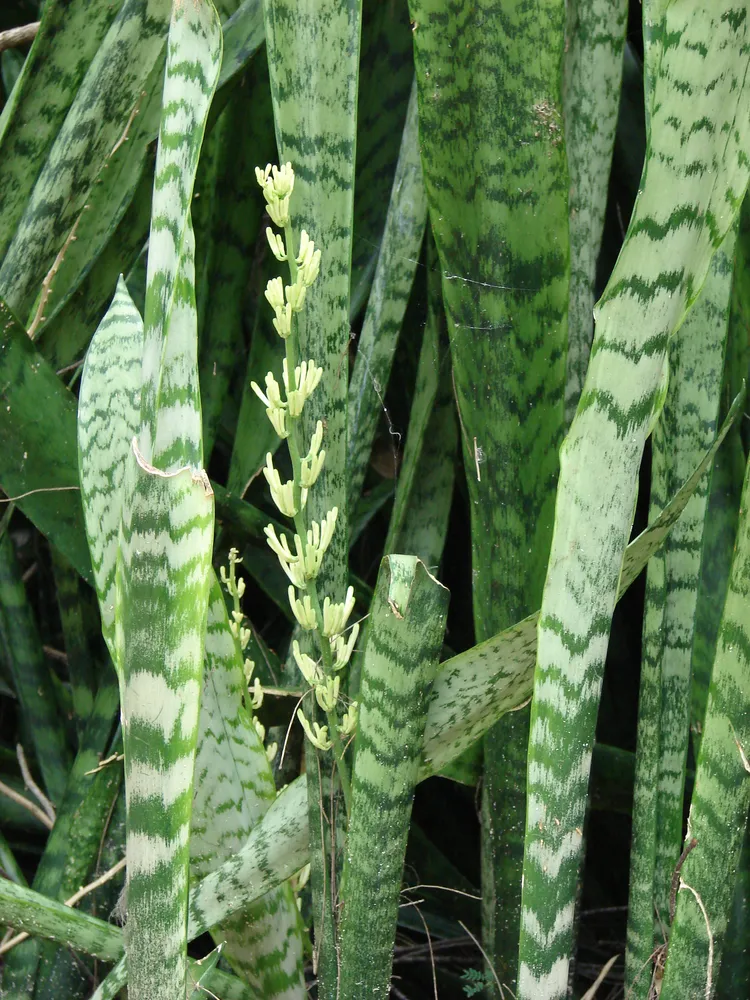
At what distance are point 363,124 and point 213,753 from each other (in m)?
0.51

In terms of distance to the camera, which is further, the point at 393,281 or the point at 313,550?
the point at 393,281

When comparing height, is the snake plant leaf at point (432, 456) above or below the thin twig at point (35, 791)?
above

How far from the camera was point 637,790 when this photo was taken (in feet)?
1.60

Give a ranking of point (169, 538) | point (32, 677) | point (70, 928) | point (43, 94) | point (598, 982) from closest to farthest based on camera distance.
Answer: point (169, 538), point (70, 928), point (598, 982), point (43, 94), point (32, 677)

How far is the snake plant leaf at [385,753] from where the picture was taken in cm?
32

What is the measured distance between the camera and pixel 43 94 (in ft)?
2.11

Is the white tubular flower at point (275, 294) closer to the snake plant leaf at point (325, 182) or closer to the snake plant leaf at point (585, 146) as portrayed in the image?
the snake plant leaf at point (325, 182)

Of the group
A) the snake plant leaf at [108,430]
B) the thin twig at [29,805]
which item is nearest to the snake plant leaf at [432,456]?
the snake plant leaf at [108,430]

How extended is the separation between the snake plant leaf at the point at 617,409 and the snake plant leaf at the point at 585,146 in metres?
0.22

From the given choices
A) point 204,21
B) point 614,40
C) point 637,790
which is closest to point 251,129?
point 614,40

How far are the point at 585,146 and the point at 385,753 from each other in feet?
1.19

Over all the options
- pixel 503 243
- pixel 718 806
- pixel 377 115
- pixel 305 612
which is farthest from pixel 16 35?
pixel 718 806

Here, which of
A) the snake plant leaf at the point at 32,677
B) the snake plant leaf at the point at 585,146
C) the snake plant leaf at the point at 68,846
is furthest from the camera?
the snake plant leaf at the point at 32,677

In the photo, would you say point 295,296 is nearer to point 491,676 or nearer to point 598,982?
point 491,676
